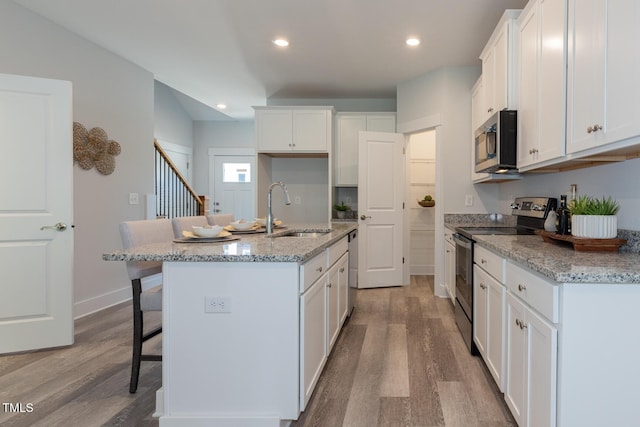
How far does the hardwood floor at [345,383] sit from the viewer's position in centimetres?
199

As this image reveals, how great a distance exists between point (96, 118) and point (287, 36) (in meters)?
2.07

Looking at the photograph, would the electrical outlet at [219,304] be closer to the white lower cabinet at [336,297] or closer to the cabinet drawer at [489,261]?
the white lower cabinet at [336,297]

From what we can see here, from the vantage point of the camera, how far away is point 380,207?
5.04 meters

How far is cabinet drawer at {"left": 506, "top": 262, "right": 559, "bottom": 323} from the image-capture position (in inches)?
54.1

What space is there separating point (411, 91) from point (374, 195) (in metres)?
1.37

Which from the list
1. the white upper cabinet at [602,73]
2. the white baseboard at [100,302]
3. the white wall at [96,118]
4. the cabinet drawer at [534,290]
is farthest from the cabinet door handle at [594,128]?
the white baseboard at [100,302]

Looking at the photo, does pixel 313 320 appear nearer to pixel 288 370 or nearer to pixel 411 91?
pixel 288 370

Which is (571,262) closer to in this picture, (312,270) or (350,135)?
(312,270)

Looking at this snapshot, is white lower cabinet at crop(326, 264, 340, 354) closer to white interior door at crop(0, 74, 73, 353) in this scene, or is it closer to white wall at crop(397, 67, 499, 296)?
white interior door at crop(0, 74, 73, 353)

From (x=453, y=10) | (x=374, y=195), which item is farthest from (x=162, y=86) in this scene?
(x=453, y=10)

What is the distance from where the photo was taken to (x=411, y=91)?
493 cm

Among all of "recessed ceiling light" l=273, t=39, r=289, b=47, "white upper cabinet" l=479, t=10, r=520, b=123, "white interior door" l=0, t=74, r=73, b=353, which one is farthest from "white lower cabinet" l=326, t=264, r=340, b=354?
"recessed ceiling light" l=273, t=39, r=289, b=47

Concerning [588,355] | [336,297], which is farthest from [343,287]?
[588,355]

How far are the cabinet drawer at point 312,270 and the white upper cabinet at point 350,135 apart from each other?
316 cm
